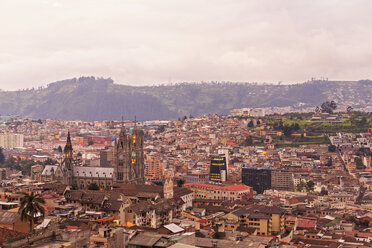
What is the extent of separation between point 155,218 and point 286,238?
11.5m

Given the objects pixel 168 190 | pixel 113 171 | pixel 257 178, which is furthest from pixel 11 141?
pixel 168 190

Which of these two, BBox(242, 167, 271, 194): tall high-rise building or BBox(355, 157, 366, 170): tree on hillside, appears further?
BBox(355, 157, 366, 170): tree on hillside

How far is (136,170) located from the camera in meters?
84.7

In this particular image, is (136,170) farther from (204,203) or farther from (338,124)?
(338,124)

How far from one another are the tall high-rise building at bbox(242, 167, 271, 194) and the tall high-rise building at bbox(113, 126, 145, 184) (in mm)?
24328

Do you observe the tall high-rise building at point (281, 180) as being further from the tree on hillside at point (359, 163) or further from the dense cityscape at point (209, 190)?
the tree on hillside at point (359, 163)

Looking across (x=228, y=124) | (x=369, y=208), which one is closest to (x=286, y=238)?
(x=369, y=208)

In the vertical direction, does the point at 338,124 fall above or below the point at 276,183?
above

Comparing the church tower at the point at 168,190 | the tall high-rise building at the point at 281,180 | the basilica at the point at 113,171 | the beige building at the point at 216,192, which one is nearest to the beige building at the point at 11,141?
the basilica at the point at 113,171

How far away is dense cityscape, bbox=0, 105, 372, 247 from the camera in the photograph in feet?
116

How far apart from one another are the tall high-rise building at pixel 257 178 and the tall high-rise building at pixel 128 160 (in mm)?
24328

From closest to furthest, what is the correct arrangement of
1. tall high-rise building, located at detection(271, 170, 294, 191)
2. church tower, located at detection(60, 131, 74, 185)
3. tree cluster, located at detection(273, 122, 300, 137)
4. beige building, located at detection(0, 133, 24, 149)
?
1. church tower, located at detection(60, 131, 74, 185)
2. tall high-rise building, located at detection(271, 170, 294, 191)
3. tree cluster, located at detection(273, 122, 300, 137)
4. beige building, located at detection(0, 133, 24, 149)

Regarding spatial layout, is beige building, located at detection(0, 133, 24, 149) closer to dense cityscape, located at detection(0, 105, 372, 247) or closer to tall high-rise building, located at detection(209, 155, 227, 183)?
dense cityscape, located at detection(0, 105, 372, 247)

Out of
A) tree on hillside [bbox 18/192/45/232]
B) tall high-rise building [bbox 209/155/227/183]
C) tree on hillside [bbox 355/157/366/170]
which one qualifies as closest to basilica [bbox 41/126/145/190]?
tall high-rise building [bbox 209/155/227/183]
